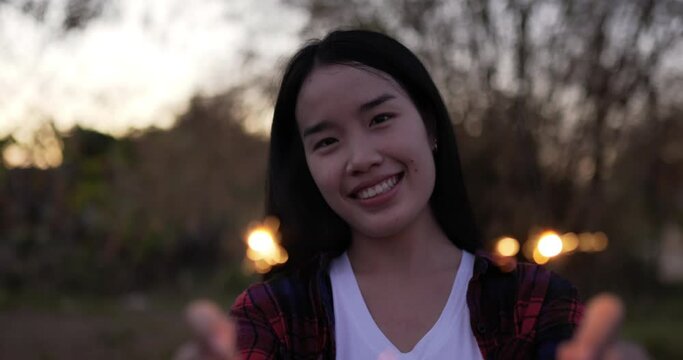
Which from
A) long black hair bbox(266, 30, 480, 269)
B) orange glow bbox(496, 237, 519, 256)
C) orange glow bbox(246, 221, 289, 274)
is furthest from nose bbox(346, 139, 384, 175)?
orange glow bbox(496, 237, 519, 256)

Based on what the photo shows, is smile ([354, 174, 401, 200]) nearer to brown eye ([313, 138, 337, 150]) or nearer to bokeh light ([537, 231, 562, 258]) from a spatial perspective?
brown eye ([313, 138, 337, 150])

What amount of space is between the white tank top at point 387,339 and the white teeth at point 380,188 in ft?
0.52

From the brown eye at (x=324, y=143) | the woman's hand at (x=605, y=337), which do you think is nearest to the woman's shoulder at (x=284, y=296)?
the brown eye at (x=324, y=143)

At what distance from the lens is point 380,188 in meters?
1.41

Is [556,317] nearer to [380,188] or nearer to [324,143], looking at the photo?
[380,188]

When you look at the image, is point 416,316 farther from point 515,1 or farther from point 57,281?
point 57,281

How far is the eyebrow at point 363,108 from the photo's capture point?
1.39 m

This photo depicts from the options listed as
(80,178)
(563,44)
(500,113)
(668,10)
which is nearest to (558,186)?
(500,113)

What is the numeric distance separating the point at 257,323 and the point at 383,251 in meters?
0.26

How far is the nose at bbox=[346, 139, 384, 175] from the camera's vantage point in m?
1.39

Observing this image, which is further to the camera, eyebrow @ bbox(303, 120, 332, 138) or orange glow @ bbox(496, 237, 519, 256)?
orange glow @ bbox(496, 237, 519, 256)

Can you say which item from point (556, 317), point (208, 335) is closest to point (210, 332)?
point (208, 335)

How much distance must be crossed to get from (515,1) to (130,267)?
594cm

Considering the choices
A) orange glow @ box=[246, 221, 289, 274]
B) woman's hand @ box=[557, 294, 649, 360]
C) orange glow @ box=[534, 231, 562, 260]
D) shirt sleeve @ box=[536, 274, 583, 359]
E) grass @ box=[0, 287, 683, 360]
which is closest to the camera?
woman's hand @ box=[557, 294, 649, 360]
